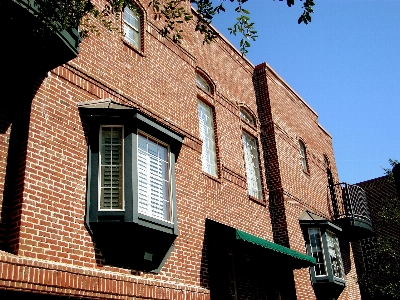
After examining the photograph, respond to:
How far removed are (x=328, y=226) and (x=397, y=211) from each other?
493 centimetres

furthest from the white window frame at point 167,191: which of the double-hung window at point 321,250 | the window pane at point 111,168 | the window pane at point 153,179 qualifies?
the double-hung window at point 321,250

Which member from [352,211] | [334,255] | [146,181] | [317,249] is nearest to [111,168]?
[146,181]

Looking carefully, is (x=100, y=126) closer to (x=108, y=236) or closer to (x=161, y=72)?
(x=108, y=236)

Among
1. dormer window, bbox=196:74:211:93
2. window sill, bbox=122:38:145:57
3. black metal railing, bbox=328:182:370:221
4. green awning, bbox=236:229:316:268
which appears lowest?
green awning, bbox=236:229:316:268

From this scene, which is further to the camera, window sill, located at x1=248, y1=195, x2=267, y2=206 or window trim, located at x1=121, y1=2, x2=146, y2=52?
window sill, located at x1=248, y1=195, x2=267, y2=206

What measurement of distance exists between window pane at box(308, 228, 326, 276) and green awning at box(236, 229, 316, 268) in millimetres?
2202

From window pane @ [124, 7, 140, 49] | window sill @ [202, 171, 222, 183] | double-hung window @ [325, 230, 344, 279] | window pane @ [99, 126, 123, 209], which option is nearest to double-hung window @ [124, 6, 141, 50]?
window pane @ [124, 7, 140, 49]

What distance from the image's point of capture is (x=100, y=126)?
26.0 ft

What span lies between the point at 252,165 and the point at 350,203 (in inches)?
231

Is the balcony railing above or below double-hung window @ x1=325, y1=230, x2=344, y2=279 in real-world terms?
above

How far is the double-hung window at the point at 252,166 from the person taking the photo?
1382 centimetres

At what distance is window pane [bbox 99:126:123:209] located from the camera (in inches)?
299

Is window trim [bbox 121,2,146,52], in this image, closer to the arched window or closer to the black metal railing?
the arched window

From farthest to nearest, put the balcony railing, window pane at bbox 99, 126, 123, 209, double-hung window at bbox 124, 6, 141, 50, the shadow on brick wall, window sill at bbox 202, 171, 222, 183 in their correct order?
the balcony railing → window sill at bbox 202, 171, 222, 183 → double-hung window at bbox 124, 6, 141, 50 → window pane at bbox 99, 126, 123, 209 → the shadow on brick wall
